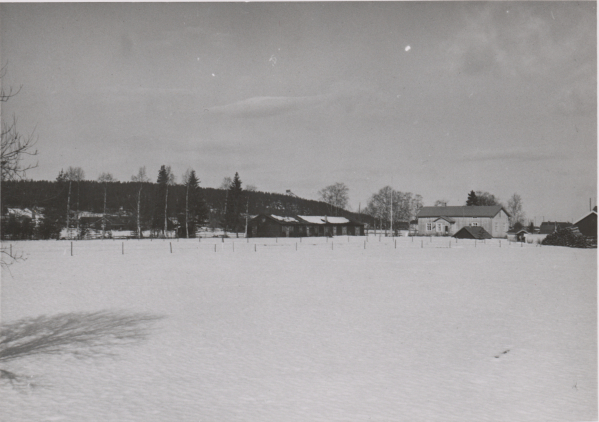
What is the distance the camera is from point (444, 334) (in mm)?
12344

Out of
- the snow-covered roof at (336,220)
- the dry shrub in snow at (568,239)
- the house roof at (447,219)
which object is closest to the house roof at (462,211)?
the house roof at (447,219)

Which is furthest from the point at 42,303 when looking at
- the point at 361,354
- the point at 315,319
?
the point at 361,354

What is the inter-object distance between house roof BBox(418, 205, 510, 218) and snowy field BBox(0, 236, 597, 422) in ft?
235

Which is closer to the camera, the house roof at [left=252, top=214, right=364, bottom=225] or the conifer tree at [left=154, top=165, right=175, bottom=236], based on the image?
the conifer tree at [left=154, top=165, right=175, bottom=236]

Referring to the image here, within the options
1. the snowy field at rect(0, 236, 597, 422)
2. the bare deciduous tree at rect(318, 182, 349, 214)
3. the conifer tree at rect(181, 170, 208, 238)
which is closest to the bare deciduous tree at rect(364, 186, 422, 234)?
the bare deciduous tree at rect(318, 182, 349, 214)

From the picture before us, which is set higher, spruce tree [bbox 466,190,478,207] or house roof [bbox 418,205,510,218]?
spruce tree [bbox 466,190,478,207]

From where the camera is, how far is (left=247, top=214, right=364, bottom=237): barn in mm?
80188

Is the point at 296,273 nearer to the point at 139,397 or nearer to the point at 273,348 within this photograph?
the point at 273,348

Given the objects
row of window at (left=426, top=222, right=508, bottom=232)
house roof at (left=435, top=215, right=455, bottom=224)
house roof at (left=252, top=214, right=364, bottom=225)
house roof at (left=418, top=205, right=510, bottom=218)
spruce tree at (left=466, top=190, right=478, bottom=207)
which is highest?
spruce tree at (left=466, top=190, right=478, bottom=207)

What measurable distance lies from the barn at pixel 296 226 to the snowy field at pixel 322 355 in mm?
58523

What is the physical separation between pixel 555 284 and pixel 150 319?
1782 centimetres

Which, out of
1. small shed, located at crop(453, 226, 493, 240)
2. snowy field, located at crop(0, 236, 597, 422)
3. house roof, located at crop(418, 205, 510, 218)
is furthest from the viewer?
house roof, located at crop(418, 205, 510, 218)

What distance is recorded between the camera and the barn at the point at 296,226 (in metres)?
80.2

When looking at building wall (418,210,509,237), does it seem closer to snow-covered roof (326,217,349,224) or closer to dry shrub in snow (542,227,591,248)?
snow-covered roof (326,217,349,224)
